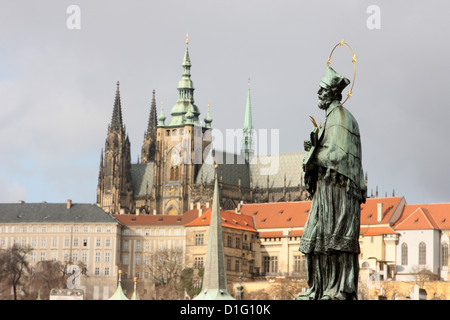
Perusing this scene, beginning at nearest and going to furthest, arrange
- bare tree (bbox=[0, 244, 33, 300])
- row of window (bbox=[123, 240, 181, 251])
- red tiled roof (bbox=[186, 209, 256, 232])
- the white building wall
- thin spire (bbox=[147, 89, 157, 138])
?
the white building wall → bare tree (bbox=[0, 244, 33, 300]) → red tiled roof (bbox=[186, 209, 256, 232]) → row of window (bbox=[123, 240, 181, 251]) → thin spire (bbox=[147, 89, 157, 138])

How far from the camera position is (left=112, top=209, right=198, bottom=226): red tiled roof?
472ft

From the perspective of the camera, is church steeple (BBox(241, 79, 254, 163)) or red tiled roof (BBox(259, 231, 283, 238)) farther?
church steeple (BBox(241, 79, 254, 163))

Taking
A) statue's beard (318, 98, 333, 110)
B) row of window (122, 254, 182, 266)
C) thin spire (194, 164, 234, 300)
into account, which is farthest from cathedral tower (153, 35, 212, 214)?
statue's beard (318, 98, 333, 110)

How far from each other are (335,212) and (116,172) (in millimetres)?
150328

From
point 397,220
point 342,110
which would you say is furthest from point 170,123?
point 342,110

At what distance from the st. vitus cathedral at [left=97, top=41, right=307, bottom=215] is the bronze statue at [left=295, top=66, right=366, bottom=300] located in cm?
13871

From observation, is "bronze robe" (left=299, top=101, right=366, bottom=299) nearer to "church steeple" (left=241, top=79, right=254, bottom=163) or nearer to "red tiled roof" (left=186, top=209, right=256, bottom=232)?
"red tiled roof" (left=186, top=209, right=256, bottom=232)

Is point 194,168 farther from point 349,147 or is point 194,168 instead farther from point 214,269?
point 349,147

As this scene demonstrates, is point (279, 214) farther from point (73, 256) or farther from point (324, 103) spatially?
point (324, 103)

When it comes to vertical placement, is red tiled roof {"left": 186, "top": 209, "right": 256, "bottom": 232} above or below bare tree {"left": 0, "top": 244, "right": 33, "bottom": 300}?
above

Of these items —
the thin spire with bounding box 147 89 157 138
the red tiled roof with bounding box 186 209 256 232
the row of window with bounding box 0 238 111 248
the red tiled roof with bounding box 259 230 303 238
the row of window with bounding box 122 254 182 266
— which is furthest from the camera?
the thin spire with bounding box 147 89 157 138

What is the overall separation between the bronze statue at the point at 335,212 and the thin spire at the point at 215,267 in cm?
6046

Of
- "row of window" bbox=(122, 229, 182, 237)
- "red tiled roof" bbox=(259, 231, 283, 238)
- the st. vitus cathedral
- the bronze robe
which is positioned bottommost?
the bronze robe

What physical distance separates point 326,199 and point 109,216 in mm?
127536
